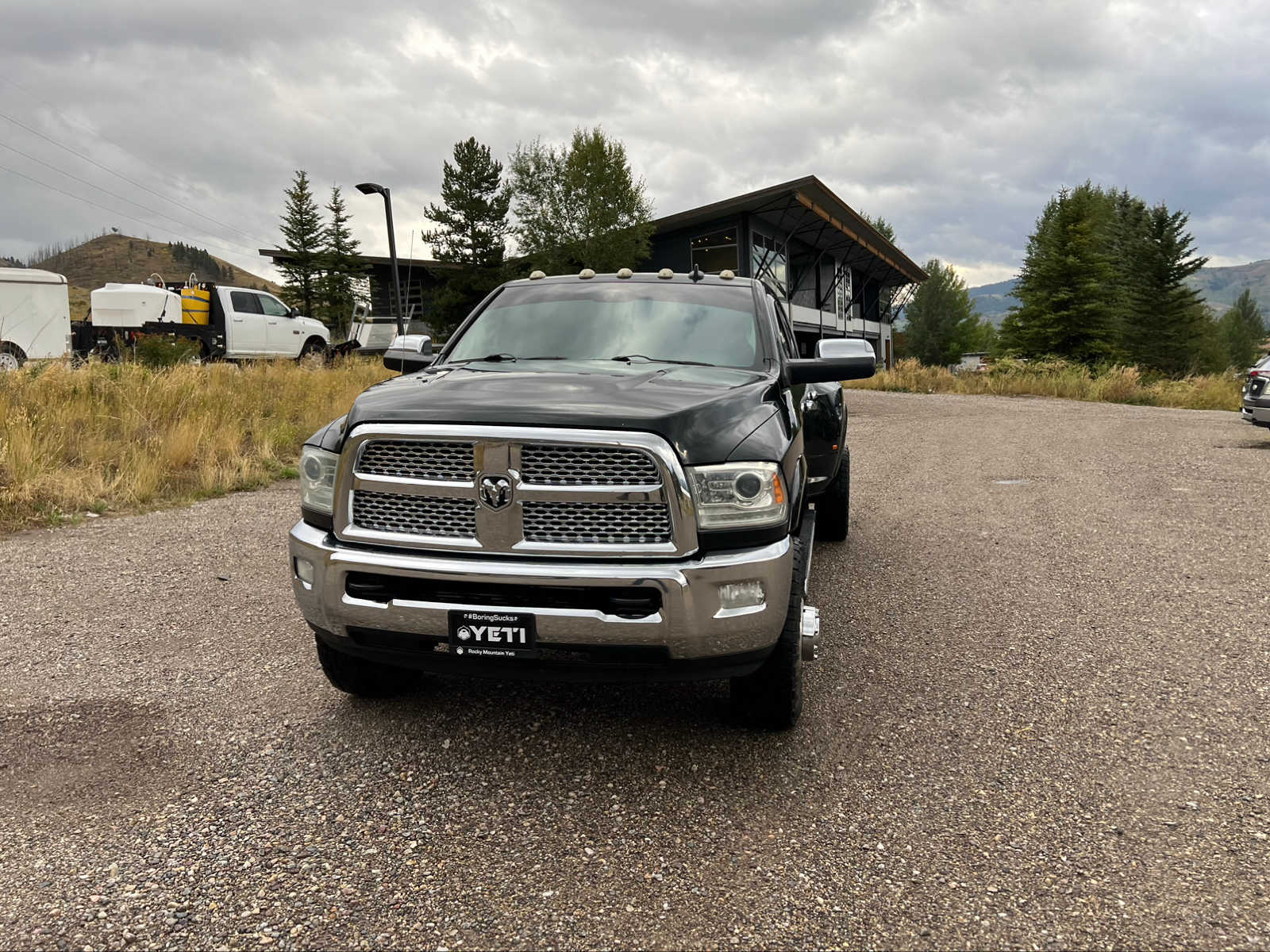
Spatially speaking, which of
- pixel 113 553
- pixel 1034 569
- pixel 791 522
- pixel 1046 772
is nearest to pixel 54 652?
pixel 113 553

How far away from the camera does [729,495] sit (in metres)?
2.74

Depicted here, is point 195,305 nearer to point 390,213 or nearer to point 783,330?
point 390,213

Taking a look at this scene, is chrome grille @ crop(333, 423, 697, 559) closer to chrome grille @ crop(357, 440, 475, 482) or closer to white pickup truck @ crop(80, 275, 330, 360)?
chrome grille @ crop(357, 440, 475, 482)

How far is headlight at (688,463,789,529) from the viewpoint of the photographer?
272 cm

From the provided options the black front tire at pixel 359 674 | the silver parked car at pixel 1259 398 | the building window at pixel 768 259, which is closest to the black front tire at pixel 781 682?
the black front tire at pixel 359 674

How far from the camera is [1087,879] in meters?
2.41

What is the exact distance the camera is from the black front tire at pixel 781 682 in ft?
9.82

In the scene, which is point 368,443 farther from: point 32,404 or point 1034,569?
point 32,404

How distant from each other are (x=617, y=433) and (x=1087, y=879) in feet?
6.04

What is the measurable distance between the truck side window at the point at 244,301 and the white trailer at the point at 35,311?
3.38 m

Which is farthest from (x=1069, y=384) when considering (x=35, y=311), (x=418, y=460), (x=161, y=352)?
(x=35, y=311)

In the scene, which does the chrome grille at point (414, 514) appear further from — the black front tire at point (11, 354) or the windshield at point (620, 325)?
the black front tire at point (11, 354)

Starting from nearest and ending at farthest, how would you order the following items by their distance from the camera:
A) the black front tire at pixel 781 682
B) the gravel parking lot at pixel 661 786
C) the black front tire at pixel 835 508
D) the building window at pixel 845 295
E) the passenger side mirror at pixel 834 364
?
1. the gravel parking lot at pixel 661 786
2. the black front tire at pixel 781 682
3. the passenger side mirror at pixel 834 364
4. the black front tire at pixel 835 508
5. the building window at pixel 845 295

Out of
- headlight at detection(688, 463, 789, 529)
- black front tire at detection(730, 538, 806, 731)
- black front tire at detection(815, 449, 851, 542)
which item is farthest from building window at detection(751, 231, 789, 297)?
headlight at detection(688, 463, 789, 529)
